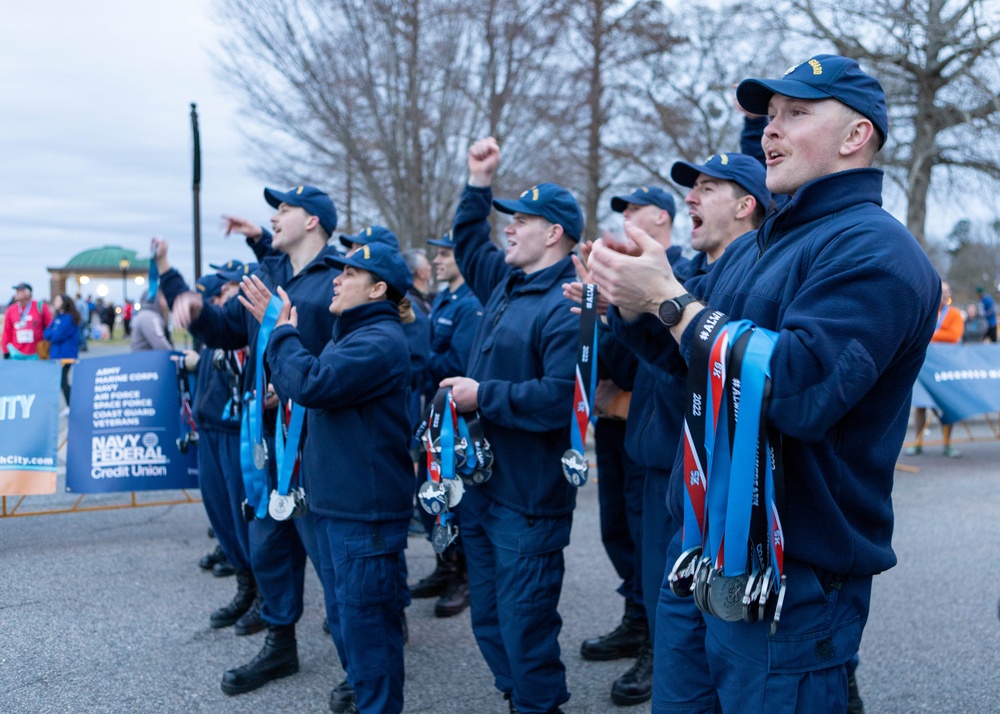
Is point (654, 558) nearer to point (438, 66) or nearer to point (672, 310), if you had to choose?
point (672, 310)

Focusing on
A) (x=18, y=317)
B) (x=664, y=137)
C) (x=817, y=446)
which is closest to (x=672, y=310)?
(x=817, y=446)

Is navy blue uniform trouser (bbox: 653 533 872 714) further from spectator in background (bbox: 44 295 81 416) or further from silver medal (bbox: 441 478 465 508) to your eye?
spectator in background (bbox: 44 295 81 416)

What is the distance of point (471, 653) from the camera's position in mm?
4406

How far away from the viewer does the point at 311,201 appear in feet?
14.8

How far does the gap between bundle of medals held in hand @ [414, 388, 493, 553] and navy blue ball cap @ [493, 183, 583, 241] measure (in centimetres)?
92

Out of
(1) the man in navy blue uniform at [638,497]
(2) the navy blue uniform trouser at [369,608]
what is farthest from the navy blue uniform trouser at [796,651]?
(2) the navy blue uniform trouser at [369,608]

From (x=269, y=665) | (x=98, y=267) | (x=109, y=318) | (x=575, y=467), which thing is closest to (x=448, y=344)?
(x=269, y=665)

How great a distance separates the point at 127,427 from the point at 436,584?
106 inches

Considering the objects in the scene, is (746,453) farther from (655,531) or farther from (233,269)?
(233,269)

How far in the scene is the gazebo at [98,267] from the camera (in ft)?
242

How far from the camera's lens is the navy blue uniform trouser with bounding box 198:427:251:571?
4.72 meters

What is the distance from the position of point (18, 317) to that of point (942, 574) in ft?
45.9

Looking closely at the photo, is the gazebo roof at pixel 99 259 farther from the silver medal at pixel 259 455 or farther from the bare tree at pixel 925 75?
the silver medal at pixel 259 455

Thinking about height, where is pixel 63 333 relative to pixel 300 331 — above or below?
below
